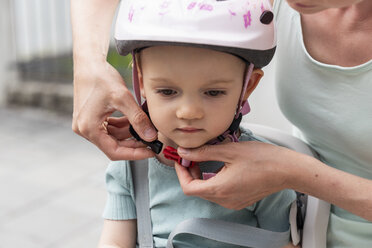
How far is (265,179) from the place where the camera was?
45.4 inches

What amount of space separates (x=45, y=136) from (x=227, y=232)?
140 inches

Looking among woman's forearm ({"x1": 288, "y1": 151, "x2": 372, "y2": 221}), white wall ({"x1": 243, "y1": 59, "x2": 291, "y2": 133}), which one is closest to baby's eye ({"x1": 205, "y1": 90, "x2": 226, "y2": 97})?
woman's forearm ({"x1": 288, "y1": 151, "x2": 372, "y2": 221})

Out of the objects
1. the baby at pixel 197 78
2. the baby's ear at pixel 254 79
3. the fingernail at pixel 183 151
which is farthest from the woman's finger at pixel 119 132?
the baby's ear at pixel 254 79

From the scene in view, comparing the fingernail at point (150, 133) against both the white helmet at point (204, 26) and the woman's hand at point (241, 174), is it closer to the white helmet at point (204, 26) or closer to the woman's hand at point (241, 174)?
the woman's hand at point (241, 174)

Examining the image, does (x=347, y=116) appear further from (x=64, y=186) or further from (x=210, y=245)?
(x=64, y=186)

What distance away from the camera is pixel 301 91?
4.39 feet

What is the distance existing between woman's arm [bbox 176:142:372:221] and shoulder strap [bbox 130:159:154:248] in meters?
0.19

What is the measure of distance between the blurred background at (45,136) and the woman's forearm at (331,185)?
44 centimetres

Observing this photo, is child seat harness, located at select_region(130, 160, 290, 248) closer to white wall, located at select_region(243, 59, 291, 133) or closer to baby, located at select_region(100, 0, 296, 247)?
baby, located at select_region(100, 0, 296, 247)

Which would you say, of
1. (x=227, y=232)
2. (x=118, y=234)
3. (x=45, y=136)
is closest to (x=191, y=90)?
(x=227, y=232)

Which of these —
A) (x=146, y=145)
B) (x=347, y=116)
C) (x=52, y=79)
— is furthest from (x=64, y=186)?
(x=347, y=116)

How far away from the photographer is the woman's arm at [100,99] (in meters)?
1.21

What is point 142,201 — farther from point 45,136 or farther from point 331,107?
point 45,136

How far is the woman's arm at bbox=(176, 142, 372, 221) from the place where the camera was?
3.79 feet
